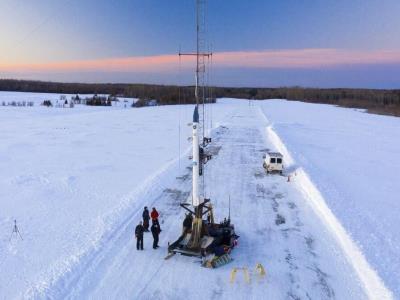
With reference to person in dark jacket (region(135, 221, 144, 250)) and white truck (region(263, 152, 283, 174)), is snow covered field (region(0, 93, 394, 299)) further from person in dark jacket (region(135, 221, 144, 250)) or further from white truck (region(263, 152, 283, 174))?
white truck (region(263, 152, 283, 174))

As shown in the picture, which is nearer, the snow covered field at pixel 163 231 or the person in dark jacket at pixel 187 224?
the snow covered field at pixel 163 231

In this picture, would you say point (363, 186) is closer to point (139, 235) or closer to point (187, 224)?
point (187, 224)

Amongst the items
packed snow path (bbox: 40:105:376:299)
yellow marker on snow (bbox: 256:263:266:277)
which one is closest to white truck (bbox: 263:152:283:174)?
packed snow path (bbox: 40:105:376:299)

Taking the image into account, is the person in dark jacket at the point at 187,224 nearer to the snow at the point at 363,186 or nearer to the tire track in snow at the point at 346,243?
the tire track in snow at the point at 346,243

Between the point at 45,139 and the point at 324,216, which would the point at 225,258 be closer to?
the point at 324,216

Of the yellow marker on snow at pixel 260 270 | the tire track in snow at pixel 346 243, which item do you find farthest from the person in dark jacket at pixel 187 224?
the tire track in snow at pixel 346 243

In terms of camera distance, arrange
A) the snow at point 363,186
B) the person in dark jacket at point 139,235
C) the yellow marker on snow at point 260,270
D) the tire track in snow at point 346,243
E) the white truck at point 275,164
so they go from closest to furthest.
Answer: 1. the tire track in snow at point 346,243
2. the yellow marker on snow at point 260,270
3. the person in dark jacket at point 139,235
4. the snow at point 363,186
5. the white truck at point 275,164
